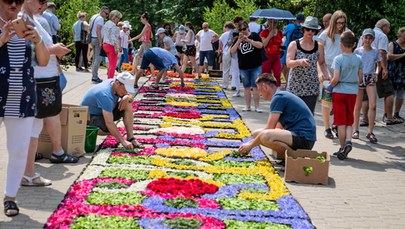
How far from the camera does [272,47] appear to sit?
47.2 ft

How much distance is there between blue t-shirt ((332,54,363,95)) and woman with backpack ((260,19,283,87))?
4.96m

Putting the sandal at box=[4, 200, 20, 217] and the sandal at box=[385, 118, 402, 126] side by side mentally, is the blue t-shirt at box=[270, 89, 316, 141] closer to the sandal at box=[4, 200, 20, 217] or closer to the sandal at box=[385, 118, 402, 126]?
the sandal at box=[4, 200, 20, 217]

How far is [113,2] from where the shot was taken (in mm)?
53188

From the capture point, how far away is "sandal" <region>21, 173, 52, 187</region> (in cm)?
662

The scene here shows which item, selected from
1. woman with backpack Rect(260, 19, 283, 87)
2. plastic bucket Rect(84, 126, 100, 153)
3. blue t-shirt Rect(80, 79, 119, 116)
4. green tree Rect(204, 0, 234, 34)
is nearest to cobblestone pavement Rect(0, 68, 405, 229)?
plastic bucket Rect(84, 126, 100, 153)

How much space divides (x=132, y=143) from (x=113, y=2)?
46.0 m

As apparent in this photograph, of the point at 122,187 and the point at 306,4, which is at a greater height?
the point at 306,4

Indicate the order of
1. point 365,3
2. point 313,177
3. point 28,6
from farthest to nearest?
point 365,3
point 313,177
point 28,6

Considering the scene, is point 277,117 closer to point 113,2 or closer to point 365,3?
point 365,3

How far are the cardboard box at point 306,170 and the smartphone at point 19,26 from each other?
3728mm

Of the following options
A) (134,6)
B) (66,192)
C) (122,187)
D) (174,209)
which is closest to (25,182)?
(66,192)

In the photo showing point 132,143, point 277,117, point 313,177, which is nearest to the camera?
point 313,177

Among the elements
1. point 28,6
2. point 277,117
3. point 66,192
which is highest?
point 28,6

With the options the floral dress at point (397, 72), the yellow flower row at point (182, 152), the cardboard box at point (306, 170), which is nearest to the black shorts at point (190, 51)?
the floral dress at point (397, 72)
